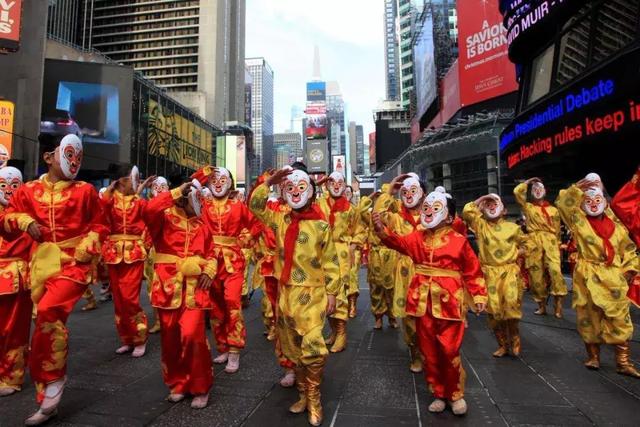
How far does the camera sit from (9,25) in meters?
17.6

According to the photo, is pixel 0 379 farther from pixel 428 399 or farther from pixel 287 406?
pixel 428 399

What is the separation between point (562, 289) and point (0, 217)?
327 inches

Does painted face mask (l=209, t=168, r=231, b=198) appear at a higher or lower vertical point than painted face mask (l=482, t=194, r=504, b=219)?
higher

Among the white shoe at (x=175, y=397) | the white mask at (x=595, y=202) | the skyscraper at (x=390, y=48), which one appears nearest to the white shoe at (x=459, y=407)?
the white shoe at (x=175, y=397)

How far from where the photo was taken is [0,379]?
3.92 m

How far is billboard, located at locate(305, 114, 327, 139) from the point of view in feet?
287

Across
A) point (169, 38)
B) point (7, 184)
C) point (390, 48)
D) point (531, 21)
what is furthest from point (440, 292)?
point (390, 48)

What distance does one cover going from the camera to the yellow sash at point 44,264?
11.3 feet

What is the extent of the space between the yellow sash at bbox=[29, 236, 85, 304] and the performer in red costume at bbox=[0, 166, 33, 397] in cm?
65

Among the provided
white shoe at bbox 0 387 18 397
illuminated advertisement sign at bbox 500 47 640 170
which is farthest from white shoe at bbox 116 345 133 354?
illuminated advertisement sign at bbox 500 47 640 170

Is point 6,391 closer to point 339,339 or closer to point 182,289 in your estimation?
point 182,289

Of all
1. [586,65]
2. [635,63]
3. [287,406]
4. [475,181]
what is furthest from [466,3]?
[287,406]

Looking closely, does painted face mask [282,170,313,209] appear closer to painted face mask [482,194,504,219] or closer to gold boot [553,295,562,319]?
painted face mask [482,194,504,219]

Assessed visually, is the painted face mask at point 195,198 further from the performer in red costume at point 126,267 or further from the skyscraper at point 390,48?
the skyscraper at point 390,48
